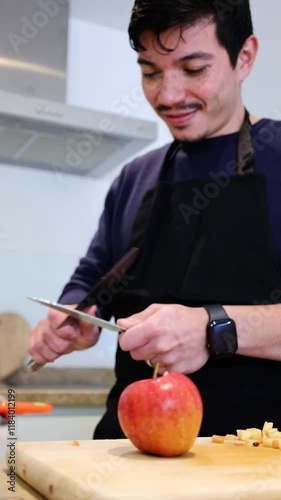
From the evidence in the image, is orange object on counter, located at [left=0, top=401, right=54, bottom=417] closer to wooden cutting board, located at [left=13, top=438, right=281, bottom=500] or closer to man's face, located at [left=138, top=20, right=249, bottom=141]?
wooden cutting board, located at [left=13, top=438, right=281, bottom=500]

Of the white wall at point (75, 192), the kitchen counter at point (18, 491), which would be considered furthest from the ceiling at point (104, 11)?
the kitchen counter at point (18, 491)

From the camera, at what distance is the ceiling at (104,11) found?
2.89 m

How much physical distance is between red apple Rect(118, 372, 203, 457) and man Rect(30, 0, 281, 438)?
0.18 metres

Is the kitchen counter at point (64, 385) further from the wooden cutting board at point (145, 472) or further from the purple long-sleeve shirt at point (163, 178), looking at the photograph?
the wooden cutting board at point (145, 472)

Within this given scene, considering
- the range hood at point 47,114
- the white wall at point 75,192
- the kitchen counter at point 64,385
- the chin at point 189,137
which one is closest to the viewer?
the chin at point 189,137

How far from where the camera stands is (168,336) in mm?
965

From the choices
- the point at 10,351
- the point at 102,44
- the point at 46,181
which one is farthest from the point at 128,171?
the point at 102,44

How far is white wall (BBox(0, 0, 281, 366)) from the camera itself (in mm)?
2791

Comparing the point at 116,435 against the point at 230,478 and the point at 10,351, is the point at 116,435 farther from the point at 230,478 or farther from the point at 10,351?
the point at 10,351

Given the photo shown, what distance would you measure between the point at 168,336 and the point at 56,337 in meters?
0.36

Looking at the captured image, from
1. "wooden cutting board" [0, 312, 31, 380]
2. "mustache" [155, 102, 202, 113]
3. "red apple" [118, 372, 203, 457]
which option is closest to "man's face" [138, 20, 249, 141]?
"mustache" [155, 102, 202, 113]

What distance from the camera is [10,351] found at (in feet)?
7.88

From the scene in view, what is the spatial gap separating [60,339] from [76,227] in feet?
5.71

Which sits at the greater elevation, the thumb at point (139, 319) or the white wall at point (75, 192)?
the white wall at point (75, 192)
